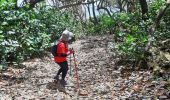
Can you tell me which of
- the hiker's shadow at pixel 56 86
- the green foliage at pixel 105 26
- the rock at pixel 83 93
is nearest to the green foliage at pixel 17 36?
the hiker's shadow at pixel 56 86

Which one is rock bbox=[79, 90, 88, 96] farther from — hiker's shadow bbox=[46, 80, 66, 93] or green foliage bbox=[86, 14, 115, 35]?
green foliage bbox=[86, 14, 115, 35]

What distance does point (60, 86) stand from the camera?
431 inches

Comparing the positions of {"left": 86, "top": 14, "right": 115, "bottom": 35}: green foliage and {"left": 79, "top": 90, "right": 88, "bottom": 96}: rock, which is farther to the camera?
{"left": 86, "top": 14, "right": 115, "bottom": 35}: green foliage

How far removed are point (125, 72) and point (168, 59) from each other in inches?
69.5

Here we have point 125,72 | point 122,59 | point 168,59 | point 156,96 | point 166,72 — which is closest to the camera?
point 156,96

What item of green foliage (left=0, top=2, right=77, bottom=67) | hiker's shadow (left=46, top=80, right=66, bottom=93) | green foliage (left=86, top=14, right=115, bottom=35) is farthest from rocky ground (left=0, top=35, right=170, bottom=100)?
green foliage (left=86, top=14, right=115, bottom=35)

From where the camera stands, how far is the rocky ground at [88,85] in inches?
375

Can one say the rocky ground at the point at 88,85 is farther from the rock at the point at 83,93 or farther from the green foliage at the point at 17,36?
the green foliage at the point at 17,36

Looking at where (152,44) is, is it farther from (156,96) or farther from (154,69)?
(156,96)

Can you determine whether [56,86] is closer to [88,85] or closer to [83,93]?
[88,85]

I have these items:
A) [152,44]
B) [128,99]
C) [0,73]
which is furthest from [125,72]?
[0,73]

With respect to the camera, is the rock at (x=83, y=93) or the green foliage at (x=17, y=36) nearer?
the rock at (x=83, y=93)

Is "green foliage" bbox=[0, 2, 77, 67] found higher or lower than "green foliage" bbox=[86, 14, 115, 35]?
higher

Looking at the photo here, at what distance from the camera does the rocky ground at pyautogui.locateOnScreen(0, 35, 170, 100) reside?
9525 millimetres
